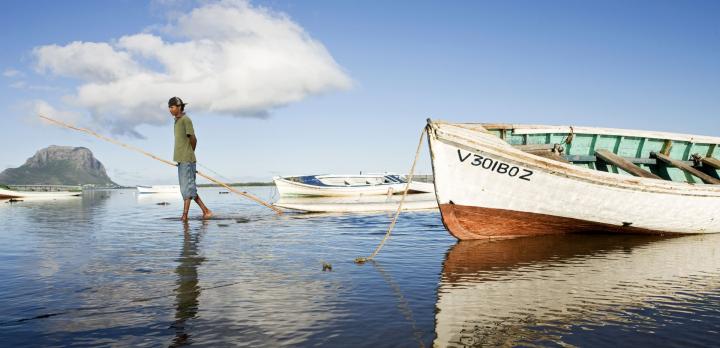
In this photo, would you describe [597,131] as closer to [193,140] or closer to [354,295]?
[354,295]

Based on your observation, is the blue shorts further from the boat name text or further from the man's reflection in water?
the boat name text

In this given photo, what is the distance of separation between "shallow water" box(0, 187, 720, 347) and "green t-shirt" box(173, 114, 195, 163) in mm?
4207

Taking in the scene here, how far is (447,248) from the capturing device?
7777 millimetres

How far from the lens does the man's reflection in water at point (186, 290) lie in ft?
10.5

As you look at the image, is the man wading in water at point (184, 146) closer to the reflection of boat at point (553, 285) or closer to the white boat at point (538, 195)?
the white boat at point (538, 195)

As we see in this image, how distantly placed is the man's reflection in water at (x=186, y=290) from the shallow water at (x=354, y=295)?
2 cm

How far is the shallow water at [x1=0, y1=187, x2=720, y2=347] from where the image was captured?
3186 millimetres

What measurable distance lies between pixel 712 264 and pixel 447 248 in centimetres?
367

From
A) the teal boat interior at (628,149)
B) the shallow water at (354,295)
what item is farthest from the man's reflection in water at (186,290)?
the teal boat interior at (628,149)

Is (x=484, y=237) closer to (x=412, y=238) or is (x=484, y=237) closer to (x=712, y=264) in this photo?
(x=412, y=238)

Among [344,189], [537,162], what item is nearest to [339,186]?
[344,189]

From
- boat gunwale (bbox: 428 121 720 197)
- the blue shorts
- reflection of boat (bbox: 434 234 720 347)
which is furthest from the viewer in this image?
the blue shorts

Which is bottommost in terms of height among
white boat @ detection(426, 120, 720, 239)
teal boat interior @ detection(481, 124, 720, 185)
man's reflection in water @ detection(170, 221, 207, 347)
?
man's reflection in water @ detection(170, 221, 207, 347)

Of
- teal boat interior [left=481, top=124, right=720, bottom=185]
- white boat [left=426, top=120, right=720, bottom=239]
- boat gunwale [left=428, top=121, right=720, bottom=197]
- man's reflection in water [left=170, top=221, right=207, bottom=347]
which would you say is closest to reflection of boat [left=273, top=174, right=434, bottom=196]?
teal boat interior [left=481, top=124, right=720, bottom=185]
